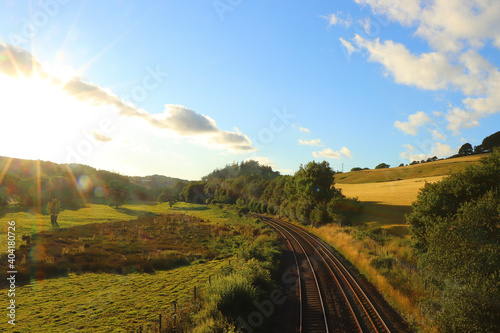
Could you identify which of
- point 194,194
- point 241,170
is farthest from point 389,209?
point 241,170

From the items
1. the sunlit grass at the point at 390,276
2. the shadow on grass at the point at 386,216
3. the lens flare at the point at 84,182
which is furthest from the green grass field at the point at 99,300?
the lens flare at the point at 84,182

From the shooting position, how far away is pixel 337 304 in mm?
14742

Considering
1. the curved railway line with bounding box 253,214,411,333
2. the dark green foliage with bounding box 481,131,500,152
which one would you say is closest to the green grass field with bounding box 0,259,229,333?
the curved railway line with bounding box 253,214,411,333

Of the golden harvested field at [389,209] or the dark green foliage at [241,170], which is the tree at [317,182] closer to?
the golden harvested field at [389,209]

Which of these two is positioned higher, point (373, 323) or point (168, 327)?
point (168, 327)

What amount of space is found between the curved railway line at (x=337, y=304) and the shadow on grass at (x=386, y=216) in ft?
61.1

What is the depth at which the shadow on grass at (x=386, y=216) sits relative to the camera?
36.2 m

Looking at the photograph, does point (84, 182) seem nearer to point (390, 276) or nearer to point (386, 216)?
point (386, 216)

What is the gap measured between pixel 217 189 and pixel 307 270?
93929 millimetres

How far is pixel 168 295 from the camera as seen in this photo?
16312mm

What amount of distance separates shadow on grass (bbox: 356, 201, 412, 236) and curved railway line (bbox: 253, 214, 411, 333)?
733 inches

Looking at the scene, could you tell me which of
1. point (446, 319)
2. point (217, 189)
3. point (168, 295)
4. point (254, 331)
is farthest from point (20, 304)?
point (217, 189)

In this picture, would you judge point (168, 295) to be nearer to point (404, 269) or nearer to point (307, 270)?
point (307, 270)

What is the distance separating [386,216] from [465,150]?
9421 centimetres
